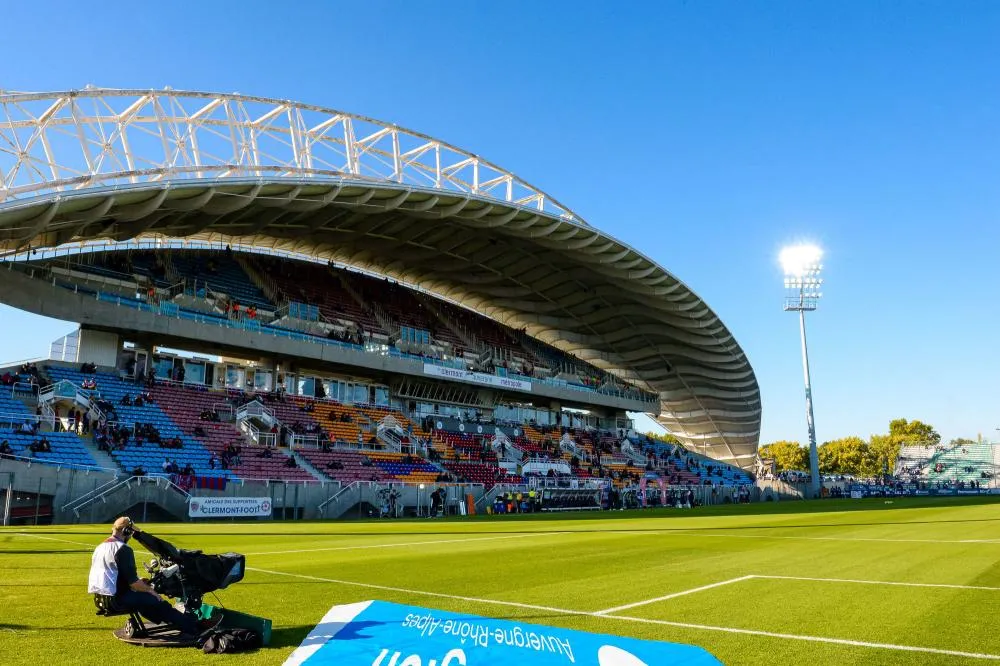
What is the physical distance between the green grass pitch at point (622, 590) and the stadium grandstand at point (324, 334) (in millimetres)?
16073

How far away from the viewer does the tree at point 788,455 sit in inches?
5715

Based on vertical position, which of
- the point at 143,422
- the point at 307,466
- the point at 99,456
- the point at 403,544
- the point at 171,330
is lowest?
the point at 403,544

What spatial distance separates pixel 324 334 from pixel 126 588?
138ft

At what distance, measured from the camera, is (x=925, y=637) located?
6801mm

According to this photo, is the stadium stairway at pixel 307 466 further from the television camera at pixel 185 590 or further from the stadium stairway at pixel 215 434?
the television camera at pixel 185 590

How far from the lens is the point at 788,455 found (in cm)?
15062

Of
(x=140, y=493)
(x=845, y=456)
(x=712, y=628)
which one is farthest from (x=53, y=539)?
(x=845, y=456)

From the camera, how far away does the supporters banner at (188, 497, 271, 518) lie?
27.1 meters

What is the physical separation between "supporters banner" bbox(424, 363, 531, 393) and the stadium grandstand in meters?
0.24

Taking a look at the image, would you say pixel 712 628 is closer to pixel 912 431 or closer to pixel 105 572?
pixel 105 572

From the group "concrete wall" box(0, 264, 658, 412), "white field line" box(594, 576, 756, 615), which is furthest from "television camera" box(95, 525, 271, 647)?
"concrete wall" box(0, 264, 658, 412)

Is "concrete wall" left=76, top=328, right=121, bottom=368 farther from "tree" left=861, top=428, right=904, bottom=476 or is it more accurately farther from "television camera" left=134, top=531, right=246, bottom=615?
"tree" left=861, top=428, right=904, bottom=476

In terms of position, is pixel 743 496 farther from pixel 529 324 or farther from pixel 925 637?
pixel 925 637

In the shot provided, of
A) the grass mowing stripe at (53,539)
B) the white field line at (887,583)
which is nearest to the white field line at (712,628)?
the white field line at (887,583)
